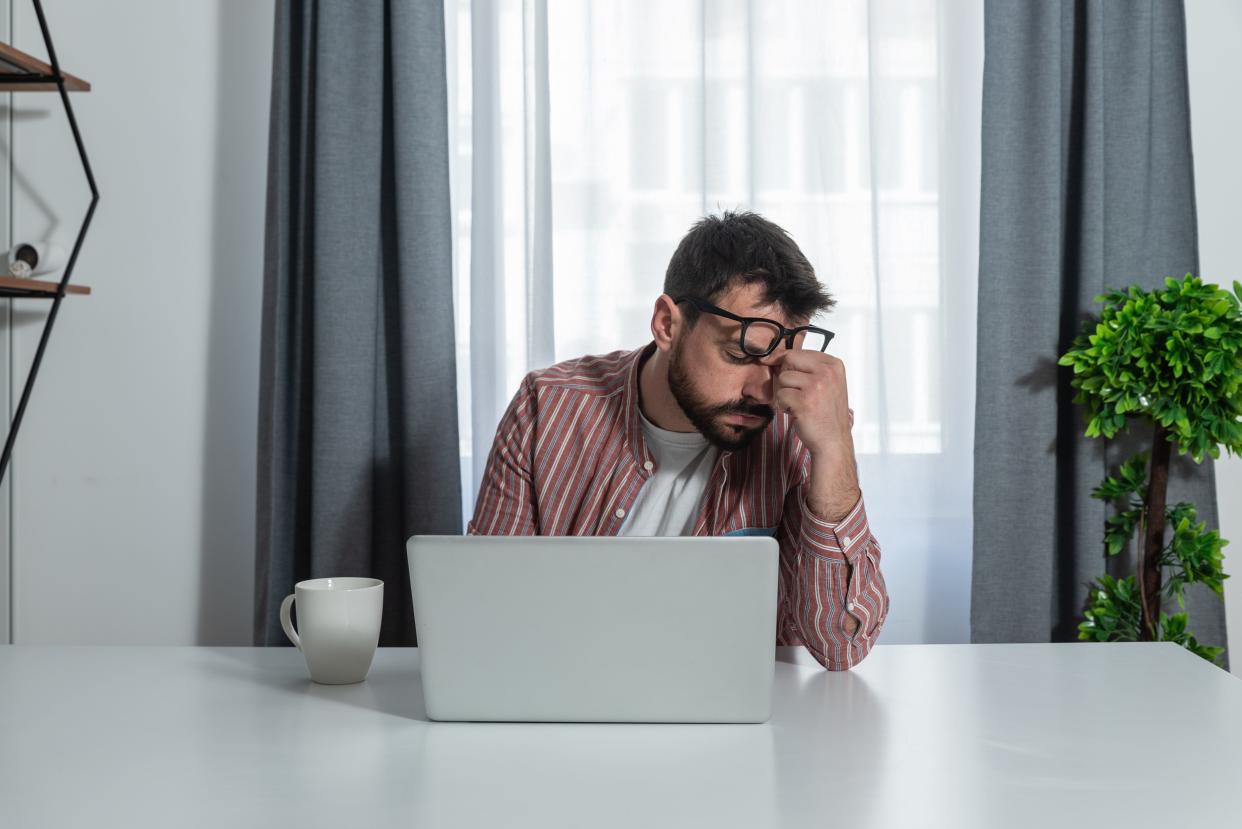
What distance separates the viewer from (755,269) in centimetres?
160

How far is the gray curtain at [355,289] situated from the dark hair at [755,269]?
0.84m

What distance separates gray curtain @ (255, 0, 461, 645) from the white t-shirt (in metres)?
Answer: 0.71

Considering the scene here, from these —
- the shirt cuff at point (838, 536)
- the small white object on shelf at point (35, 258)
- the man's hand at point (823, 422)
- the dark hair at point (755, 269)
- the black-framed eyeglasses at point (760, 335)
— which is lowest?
the shirt cuff at point (838, 536)

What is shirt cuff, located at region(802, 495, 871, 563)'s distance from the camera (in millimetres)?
1276

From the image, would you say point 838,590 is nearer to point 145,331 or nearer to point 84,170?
point 145,331

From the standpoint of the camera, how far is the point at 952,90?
234 cm

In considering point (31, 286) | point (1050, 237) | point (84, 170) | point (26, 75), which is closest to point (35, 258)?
point (31, 286)

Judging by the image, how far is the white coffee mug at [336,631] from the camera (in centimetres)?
104

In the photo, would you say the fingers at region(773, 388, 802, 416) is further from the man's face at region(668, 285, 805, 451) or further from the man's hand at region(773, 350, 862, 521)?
the man's face at region(668, 285, 805, 451)

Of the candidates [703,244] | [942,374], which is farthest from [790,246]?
[942,374]

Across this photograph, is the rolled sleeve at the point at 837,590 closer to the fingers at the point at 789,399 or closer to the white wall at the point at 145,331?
the fingers at the point at 789,399

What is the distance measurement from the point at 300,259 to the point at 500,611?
5.37 feet

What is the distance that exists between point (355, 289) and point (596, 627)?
5.16ft

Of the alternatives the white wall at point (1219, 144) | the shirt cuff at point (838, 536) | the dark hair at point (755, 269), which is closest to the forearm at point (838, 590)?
the shirt cuff at point (838, 536)
